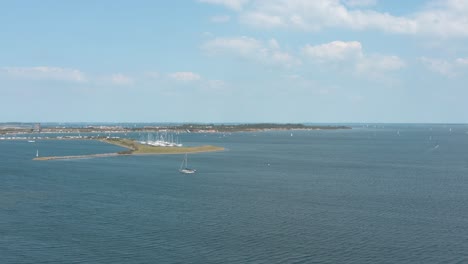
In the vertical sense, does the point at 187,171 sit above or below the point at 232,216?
above

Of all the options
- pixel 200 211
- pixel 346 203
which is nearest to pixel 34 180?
pixel 200 211

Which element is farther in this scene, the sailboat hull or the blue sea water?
the sailboat hull

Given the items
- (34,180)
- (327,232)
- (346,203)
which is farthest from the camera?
(34,180)

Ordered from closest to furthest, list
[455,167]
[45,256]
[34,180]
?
[45,256] < [34,180] < [455,167]

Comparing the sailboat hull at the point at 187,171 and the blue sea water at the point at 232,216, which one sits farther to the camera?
the sailboat hull at the point at 187,171

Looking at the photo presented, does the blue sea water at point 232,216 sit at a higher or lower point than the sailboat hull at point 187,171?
lower

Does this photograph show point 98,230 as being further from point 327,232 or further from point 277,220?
point 327,232

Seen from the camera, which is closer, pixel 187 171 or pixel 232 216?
pixel 232 216

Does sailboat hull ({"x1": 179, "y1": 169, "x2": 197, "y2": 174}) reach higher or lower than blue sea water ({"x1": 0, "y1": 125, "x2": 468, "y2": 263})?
higher
